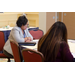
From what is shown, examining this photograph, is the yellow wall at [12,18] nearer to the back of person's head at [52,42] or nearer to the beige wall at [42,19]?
the beige wall at [42,19]

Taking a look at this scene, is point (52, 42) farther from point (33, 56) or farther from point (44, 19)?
point (44, 19)

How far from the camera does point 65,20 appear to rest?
704 cm

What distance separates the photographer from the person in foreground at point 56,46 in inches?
79.2

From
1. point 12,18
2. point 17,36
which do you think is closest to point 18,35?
point 17,36

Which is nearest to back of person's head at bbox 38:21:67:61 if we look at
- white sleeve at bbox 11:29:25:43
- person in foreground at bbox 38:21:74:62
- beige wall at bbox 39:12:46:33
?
person in foreground at bbox 38:21:74:62

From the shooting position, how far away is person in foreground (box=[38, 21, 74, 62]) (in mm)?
2012

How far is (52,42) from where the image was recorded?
6.62ft

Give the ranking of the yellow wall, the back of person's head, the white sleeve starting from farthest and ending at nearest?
1. the yellow wall
2. the white sleeve
3. the back of person's head

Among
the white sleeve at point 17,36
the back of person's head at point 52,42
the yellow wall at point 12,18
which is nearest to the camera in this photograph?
the back of person's head at point 52,42

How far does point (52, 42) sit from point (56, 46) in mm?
70

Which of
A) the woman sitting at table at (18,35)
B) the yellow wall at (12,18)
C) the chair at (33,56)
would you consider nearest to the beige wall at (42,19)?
the yellow wall at (12,18)

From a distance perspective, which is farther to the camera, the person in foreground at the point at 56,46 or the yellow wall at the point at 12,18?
the yellow wall at the point at 12,18

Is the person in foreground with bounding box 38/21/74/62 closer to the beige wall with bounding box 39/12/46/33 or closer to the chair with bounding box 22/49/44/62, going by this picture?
the chair with bounding box 22/49/44/62
